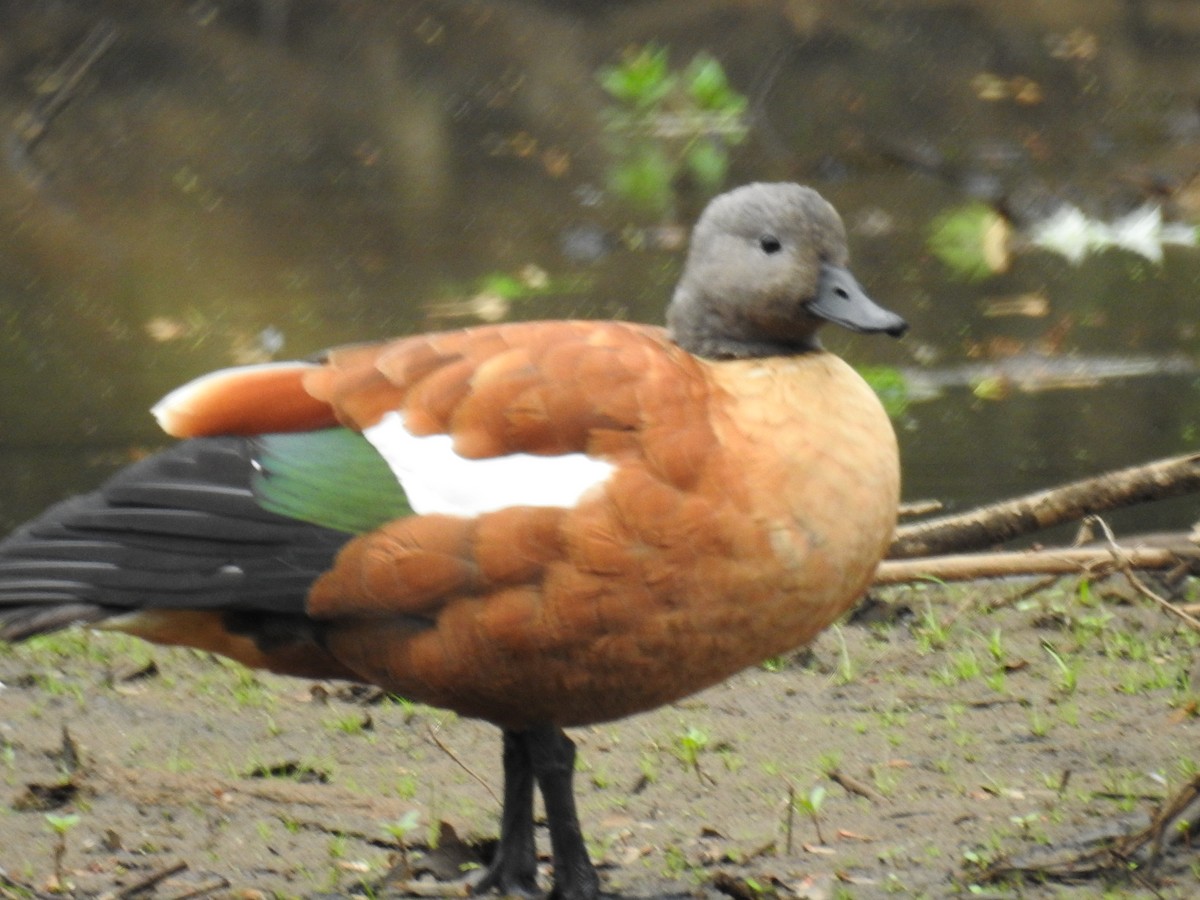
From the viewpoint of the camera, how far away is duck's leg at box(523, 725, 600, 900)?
3428 mm

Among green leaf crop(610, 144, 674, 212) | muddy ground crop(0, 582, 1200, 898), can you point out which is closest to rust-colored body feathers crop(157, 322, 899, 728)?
muddy ground crop(0, 582, 1200, 898)

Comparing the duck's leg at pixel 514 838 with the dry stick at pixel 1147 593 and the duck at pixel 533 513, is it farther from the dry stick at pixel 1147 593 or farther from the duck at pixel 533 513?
the dry stick at pixel 1147 593

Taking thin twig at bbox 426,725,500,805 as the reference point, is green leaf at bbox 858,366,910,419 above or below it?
above

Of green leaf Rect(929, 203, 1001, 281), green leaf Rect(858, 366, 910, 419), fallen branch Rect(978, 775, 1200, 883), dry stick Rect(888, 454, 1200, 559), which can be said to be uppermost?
green leaf Rect(929, 203, 1001, 281)

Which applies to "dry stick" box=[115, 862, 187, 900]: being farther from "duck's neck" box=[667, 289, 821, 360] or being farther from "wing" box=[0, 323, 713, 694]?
"duck's neck" box=[667, 289, 821, 360]

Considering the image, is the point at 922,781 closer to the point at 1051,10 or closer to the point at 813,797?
Answer: the point at 813,797

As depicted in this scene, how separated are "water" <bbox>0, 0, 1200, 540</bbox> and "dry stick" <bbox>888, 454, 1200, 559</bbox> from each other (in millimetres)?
1053

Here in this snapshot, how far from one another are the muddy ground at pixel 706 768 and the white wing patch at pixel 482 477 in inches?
32.8

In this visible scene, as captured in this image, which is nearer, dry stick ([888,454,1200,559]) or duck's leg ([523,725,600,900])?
duck's leg ([523,725,600,900])

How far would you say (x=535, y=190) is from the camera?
10.0m

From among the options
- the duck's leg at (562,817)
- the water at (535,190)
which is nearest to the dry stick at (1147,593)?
the duck's leg at (562,817)

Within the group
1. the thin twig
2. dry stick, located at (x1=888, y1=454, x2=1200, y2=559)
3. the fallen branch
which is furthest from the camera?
dry stick, located at (x1=888, y1=454, x2=1200, y2=559)

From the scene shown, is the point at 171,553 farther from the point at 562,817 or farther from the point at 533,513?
the point at 562,817

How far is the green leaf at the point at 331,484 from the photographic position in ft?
10.7
